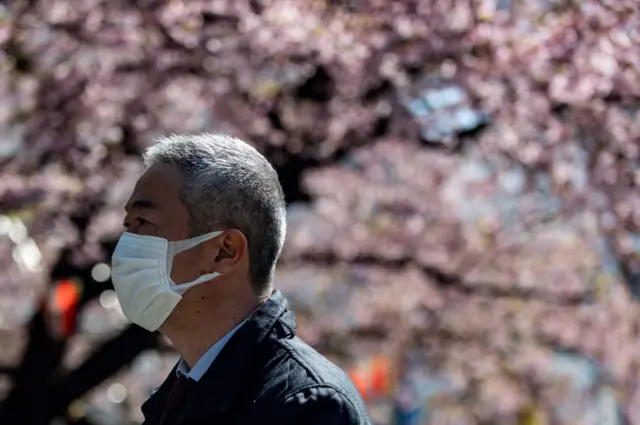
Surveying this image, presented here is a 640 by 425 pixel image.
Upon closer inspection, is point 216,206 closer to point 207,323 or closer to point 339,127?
point 207,323

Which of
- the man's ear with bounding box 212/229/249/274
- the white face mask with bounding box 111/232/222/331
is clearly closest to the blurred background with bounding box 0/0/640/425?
the white face mask with bounding box 111/232/222/331

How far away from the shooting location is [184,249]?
6.66ft

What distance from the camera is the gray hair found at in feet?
6.49

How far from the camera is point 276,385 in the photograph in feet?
5.95

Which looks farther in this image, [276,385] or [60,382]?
[60,382]

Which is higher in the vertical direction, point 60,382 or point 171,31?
point 171,31

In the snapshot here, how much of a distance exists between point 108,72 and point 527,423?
955 cm

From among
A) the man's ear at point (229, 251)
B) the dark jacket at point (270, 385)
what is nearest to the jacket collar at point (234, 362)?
the dark jacket at point (270, 385)

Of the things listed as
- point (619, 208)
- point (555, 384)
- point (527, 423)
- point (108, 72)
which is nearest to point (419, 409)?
point (527, 423)

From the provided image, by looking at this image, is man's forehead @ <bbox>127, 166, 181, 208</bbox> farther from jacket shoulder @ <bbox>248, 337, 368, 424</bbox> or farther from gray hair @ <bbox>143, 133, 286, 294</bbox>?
jacket shoulder @ <bbox>248, 337, 368, 424</bbox>

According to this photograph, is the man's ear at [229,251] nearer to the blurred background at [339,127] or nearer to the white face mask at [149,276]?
the white face mask at [149,276]

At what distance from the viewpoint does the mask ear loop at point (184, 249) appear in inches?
78.5

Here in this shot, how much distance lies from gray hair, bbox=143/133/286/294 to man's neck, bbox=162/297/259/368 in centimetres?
6

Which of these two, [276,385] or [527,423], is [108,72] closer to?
[276,385]
